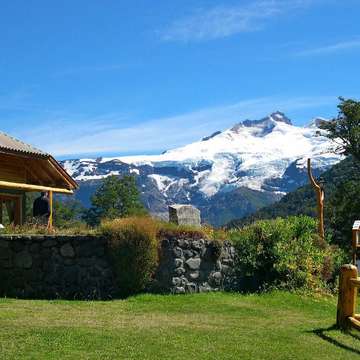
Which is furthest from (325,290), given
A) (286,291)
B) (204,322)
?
(204,322)

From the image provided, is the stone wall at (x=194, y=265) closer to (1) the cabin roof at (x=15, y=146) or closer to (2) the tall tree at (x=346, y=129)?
(1) the cabin roof at (x=15, y=146)

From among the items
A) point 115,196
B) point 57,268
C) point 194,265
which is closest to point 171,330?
point 57,268

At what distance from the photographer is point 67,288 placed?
1530cm

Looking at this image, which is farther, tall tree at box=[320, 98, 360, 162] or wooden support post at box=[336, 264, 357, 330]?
tall tree at box=[320, 98, 360, 162]

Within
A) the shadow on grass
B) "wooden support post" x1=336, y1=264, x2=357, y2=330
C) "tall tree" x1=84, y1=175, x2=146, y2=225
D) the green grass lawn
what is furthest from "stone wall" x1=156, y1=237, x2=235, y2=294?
"tall tree" x1=84, y1=175, x2=146, y2=225

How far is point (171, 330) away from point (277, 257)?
6.75 meters

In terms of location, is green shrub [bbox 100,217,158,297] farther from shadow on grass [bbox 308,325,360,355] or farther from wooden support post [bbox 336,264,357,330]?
wooden support post [bbox 336,264,357,330]

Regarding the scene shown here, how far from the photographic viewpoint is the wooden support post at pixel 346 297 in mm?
11742

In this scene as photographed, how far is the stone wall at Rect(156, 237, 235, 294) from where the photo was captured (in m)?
15.8

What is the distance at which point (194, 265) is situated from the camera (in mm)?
16250

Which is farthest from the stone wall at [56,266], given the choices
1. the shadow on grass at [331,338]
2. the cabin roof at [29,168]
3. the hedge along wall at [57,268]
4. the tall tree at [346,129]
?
the tall tree at [346,129]

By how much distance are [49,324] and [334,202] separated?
43316 millimetres

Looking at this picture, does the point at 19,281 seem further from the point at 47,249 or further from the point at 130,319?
the point at 130,319

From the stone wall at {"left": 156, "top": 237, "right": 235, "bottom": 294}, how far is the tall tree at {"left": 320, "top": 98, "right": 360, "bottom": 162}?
3736cm
